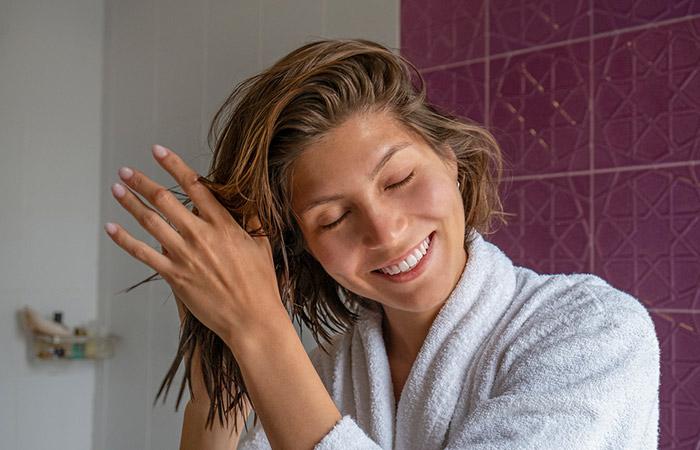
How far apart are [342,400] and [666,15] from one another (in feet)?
2.99

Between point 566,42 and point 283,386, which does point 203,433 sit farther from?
point 566,42

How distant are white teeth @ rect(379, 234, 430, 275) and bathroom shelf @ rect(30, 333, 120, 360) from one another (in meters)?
1.86

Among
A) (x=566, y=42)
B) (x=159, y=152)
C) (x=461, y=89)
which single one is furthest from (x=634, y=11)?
(x=159, y=152)

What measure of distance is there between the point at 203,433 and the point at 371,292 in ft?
1.10

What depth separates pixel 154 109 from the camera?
253 centimetres

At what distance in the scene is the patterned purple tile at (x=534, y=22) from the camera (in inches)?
61.0

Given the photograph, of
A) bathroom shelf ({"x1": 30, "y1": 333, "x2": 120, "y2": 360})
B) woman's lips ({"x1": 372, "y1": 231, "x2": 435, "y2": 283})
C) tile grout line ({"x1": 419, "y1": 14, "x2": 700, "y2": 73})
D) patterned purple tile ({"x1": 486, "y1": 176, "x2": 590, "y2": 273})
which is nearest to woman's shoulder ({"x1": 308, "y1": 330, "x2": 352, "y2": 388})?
woman's lips ({"x1": 372, "y1": 231, "x2": 435, "y2": 283})

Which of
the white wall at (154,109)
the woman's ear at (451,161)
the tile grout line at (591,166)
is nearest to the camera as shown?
the woman's ear at (451,161)

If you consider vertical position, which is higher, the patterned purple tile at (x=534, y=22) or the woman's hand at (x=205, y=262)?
the patterned purple tile at (x=534, y=22)

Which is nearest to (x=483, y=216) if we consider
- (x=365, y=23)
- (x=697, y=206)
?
(x=697, y=206)


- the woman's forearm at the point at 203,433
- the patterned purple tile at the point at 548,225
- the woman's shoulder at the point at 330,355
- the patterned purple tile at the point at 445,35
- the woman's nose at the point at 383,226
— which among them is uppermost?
the patterned purple tile at the point at 445,35

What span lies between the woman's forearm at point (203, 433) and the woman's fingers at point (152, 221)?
1.18 ft

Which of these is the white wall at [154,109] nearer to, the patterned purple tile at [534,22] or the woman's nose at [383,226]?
the patterned purple tile at [534,22]

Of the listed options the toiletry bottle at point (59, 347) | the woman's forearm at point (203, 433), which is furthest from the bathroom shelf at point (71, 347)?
the woman's forearm at point (203, 433)
